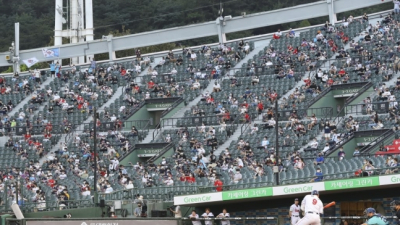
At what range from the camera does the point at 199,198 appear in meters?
27.6

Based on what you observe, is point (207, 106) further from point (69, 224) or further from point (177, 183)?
point (69, 224)

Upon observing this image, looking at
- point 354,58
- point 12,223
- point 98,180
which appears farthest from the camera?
point 354,58

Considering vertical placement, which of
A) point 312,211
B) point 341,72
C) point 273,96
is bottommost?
point 312,211

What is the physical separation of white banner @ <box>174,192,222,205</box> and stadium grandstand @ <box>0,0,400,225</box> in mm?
34

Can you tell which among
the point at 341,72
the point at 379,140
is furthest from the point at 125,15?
the point at 379,140

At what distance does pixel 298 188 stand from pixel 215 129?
15475mm

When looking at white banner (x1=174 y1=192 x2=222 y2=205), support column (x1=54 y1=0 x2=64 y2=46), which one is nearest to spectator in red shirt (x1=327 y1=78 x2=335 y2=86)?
white banner (x1=174 y1=192 x2=222 y2=205)

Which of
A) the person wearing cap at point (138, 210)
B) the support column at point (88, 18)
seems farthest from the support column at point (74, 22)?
the person wearing cap at point (138, 210)

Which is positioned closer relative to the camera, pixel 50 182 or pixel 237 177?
pixel 237 177

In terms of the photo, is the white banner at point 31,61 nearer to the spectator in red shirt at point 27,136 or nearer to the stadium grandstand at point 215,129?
the stadium grandstand at point 215,129

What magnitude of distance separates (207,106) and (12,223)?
20475 millimetres

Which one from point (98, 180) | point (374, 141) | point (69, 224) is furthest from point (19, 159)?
point (69, 224)

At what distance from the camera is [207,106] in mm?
43438

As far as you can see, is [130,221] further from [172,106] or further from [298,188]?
[172,106]
